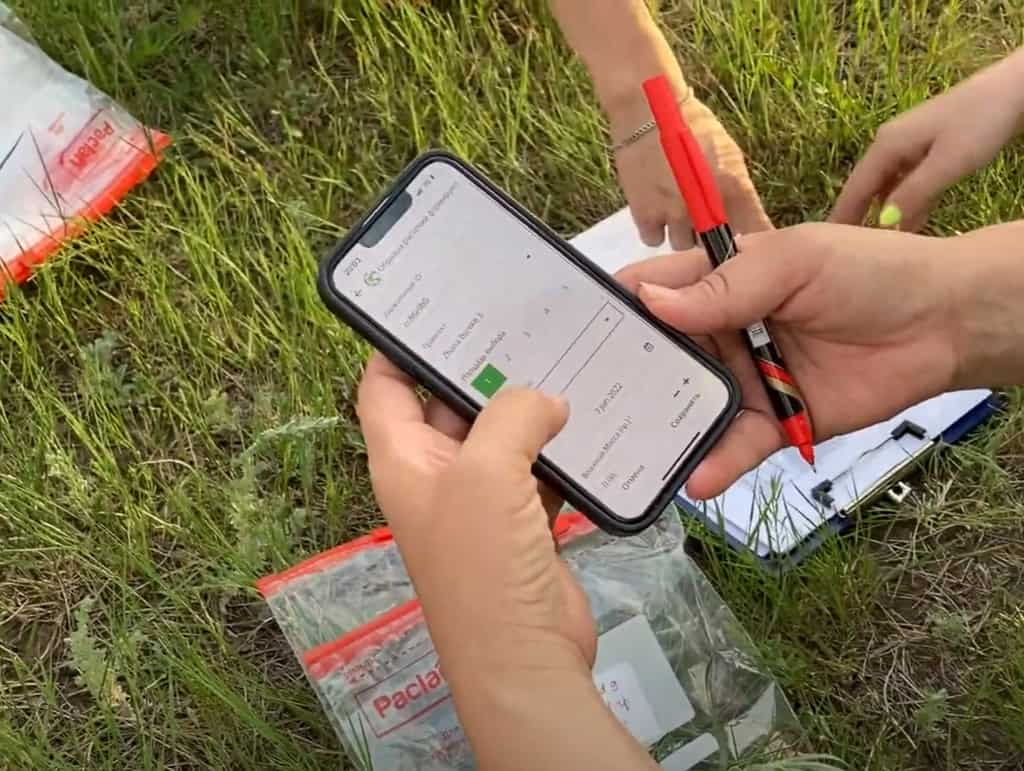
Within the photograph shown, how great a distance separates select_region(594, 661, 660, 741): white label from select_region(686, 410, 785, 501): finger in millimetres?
223

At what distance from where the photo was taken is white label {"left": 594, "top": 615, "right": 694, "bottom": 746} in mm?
1146

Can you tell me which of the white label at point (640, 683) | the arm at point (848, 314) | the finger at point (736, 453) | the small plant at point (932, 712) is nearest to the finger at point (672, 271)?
the arm at point (848, 314)

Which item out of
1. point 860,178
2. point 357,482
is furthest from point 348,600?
point 860,178

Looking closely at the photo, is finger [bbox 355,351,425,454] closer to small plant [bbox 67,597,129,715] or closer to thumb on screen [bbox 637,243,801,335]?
thumb on screen [bbox 637,243,801,335]

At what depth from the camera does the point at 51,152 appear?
1.50 meters

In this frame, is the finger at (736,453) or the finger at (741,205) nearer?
the finger at (736,453)

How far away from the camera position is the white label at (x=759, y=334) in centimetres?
101

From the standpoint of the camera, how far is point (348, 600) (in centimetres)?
121

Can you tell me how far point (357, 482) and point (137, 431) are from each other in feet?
0.82

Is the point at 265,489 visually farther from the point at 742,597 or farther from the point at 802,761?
the point at 802,761

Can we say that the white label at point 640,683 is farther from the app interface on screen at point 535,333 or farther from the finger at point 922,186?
the finger at point 922,186

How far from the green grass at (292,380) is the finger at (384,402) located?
0.73 feet

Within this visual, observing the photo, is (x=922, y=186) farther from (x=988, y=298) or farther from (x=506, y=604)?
(x=506, y=604)

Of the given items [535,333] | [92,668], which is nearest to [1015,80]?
[535,333]
